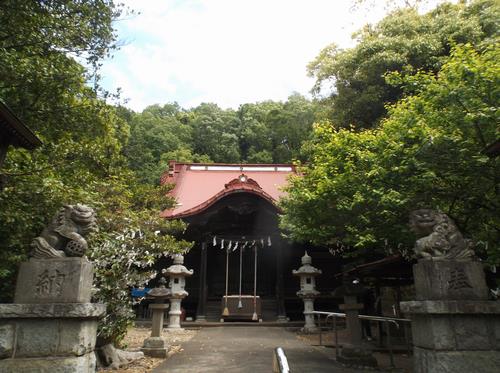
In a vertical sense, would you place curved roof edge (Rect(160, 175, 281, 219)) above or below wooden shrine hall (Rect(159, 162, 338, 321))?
above

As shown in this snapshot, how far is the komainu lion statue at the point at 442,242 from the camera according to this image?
4832 mm

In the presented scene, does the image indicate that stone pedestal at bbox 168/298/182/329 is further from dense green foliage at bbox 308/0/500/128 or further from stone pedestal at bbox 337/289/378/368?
dense green foliage at bbox 308/0/500/128

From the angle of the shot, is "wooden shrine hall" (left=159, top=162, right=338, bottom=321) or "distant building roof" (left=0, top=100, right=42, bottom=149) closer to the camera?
"distant building roof" (left=0, top=100, right=42, bottom=149)

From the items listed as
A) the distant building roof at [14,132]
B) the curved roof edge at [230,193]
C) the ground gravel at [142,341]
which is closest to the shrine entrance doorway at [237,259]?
the curved roof edge at [230,193]

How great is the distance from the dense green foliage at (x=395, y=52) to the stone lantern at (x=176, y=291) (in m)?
8.76

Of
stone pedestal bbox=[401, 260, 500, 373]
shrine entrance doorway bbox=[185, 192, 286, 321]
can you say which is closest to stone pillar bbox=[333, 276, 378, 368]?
stone pedestal bbox=[401, 260, 500, 373]

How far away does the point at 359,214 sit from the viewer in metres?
8.75

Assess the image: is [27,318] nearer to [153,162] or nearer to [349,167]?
[349,167]

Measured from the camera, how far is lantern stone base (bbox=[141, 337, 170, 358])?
28.7ft

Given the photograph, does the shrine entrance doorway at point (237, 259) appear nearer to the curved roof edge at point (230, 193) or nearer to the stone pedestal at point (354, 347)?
the curved roof edge at point (230, 193)

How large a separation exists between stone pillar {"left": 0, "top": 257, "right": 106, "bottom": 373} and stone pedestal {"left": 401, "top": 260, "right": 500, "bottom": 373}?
13.5ft

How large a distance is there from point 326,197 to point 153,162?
86.3 ft

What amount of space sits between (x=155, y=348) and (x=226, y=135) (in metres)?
31.0

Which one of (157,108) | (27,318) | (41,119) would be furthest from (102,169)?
(157,108)
